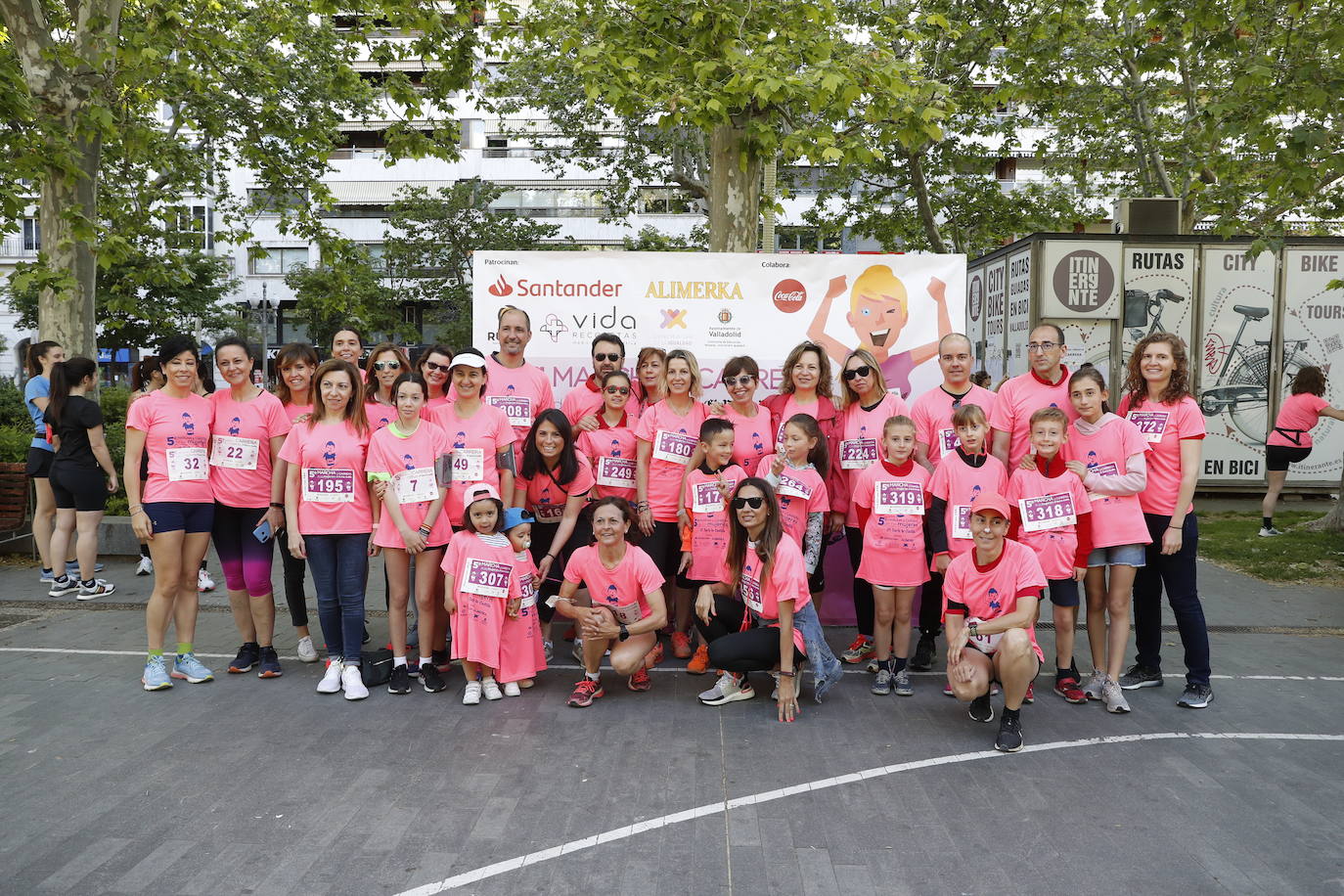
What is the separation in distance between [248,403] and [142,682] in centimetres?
173

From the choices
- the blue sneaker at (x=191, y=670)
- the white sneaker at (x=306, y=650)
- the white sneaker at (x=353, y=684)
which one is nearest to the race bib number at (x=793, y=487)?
the white sneaker at (x=353, y=684)

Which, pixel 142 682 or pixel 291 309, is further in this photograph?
pixel 291 309

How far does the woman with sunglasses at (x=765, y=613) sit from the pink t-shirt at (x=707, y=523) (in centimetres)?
36

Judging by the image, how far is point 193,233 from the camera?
15617mm

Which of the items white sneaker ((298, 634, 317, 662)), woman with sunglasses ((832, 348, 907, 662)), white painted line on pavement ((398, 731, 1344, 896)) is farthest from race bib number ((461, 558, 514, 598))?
woman with sunglasses ((832, 348, 907, 662))

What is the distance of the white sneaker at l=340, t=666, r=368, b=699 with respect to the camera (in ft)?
18.6

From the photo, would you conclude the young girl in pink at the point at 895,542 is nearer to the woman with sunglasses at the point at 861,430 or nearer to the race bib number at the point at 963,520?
the race bib number at the point at 963,520

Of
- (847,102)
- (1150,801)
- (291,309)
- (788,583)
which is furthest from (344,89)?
(291,309)

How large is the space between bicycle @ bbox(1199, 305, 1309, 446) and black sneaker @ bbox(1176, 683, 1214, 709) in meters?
9.47

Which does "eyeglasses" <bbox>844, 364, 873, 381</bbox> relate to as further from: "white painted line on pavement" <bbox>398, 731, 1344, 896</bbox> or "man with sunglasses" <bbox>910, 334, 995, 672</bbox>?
"white painted line on pavement" <bbox>398, 731, 1344, 896</bbox>

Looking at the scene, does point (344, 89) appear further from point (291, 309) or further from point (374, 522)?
point (291, 309)

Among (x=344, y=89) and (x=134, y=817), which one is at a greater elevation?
(x=344, y=89)

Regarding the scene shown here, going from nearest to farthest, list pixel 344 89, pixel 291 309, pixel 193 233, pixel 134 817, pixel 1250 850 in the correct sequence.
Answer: pixel 1250 850
pixel 134 817
pixel 344 89
pixel 193 233
pixel 291 309

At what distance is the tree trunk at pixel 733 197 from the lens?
11.2 meters
